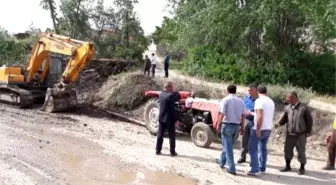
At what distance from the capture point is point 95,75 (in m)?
21.5

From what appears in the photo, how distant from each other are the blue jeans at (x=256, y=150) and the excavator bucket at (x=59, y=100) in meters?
8.74

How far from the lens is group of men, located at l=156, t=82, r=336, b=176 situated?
9.19 meters

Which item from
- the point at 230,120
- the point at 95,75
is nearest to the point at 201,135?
the point at 230,120

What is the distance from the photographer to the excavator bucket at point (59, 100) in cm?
1611

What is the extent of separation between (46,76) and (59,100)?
2575 millimetres

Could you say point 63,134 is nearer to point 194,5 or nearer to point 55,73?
point 55,73

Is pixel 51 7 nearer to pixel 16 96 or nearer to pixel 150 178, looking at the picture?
pixel 16 96

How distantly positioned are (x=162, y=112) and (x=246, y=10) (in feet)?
41.1

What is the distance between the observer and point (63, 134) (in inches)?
499

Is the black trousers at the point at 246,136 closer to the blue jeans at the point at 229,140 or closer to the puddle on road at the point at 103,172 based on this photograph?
the blue jeans at the point at 229,140

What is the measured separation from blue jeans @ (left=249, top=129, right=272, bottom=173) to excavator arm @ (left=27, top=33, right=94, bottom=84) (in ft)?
25.9

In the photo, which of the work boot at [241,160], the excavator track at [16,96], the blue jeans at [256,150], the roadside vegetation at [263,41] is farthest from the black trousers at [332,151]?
the excavator track at [16,96]

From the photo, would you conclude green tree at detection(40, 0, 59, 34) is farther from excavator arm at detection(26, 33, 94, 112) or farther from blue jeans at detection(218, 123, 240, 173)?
blue jeans at detection(218, 123, 240, 173)

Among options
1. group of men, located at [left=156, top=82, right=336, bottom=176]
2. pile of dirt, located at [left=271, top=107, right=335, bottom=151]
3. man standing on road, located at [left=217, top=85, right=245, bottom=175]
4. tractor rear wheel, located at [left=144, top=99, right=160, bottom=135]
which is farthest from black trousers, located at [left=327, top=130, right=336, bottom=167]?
tractor rear wheel, located at [left=144, top=99, right=160, bottom=135]
